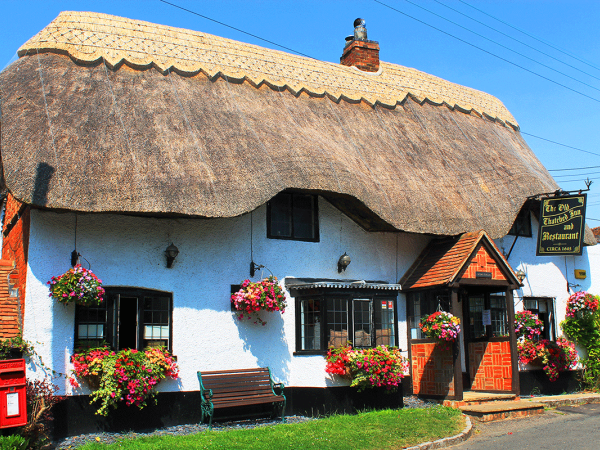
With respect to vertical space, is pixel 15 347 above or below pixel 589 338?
above

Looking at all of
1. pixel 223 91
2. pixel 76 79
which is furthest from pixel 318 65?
pixel 76 79

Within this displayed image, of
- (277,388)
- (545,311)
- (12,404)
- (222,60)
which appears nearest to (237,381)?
(277,388)

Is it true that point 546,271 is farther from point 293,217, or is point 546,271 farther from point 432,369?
point 293,217

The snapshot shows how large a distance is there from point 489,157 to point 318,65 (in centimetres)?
518

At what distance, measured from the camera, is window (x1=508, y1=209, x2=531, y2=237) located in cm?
1537

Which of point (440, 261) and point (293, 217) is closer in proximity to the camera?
point (293, 217)

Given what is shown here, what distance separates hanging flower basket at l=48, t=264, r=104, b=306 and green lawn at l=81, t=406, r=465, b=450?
7.55 ft

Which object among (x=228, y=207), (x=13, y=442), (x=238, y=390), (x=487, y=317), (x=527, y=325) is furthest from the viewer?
(x=527, y=325)

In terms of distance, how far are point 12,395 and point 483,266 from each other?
942 centimetres

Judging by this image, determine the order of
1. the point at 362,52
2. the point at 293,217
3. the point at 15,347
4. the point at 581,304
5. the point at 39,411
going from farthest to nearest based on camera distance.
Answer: the point at 362,52
the point at 581,304
the point at 293,217
the point at 15,347
the point at 39,411

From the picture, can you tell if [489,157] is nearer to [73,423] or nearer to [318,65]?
[318,65]

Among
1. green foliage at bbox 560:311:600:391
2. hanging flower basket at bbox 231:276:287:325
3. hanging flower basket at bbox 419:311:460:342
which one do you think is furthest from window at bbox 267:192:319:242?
green foliage at bbox 560:311:600:391

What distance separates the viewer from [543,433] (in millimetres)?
9703

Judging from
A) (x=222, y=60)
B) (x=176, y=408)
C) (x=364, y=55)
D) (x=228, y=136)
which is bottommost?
(x=176, y=408)
